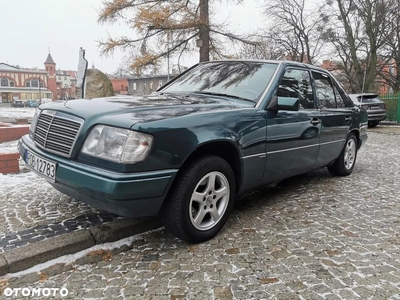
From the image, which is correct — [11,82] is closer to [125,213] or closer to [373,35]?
[373,35]

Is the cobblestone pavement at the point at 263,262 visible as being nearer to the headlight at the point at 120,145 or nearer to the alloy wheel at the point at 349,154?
the headlight at the point at 120,145

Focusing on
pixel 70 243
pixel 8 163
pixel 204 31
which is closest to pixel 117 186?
pixel 70 243

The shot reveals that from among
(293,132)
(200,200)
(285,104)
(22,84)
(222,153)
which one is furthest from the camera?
(22,84)

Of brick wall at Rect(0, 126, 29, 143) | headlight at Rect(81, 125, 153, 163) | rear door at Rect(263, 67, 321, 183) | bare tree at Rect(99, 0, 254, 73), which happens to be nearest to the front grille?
headlight at Rect(81, 125, 153, 163)

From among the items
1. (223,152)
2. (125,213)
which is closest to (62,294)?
(125,213)

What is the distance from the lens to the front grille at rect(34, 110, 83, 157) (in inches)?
100

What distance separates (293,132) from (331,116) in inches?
44.6

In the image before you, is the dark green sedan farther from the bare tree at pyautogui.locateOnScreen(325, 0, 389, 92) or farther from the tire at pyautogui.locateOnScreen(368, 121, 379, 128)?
the bare tree at pyautogui.locateOnScreen(325, 0, 389, 92)

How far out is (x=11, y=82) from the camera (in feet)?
257

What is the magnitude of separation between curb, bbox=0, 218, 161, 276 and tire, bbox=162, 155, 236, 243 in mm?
524

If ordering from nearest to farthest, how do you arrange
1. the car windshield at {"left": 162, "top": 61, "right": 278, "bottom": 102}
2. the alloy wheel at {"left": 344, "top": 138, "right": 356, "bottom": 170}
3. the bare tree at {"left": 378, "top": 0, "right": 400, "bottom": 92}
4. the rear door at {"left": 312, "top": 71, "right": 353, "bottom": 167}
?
1. the car windshield at {"left": 162, "top": 61, "right": 278, "bottom": 102}
2. the rear door at {"left": 312, "top": 71, "right": 353, "bottom": 167}
3. the alloy wheel at {"left": 344, "top": 138, "right": 356, "bottom": 170}
4. the bare tree at {"left": 378, "top": 0, "right": 400, "bottom": 92}

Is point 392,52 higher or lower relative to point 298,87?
higher

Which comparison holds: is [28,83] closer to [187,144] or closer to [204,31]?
[204,31]

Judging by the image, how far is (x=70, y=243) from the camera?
2656 millimetres
